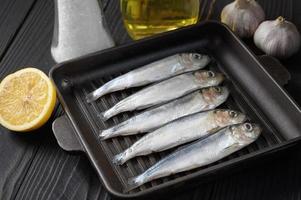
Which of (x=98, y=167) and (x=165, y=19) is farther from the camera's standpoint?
(x=165, y=19)

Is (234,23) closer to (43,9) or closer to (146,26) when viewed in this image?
(146,26)

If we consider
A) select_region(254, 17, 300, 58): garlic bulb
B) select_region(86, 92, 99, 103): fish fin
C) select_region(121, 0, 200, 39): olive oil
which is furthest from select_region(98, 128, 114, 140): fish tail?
select_region(254, 17, 300, 58): garlic bulb

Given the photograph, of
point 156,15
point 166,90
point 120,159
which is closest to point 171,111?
point 166,90

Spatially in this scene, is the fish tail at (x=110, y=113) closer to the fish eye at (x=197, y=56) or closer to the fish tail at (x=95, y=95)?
the fish tail at (x=95, y=95)

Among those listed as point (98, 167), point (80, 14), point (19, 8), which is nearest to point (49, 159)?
point (98, 167)

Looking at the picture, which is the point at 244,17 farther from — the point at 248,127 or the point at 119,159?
the point at 119,159

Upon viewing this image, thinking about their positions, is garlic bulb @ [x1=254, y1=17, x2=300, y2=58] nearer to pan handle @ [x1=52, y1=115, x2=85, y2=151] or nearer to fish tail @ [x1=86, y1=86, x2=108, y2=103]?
fish tail @ [x1=86, y1=86, x2=108, y2=103]

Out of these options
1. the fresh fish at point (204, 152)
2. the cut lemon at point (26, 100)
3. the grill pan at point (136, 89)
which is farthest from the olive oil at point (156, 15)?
the fresh fish at point (204, 152)
